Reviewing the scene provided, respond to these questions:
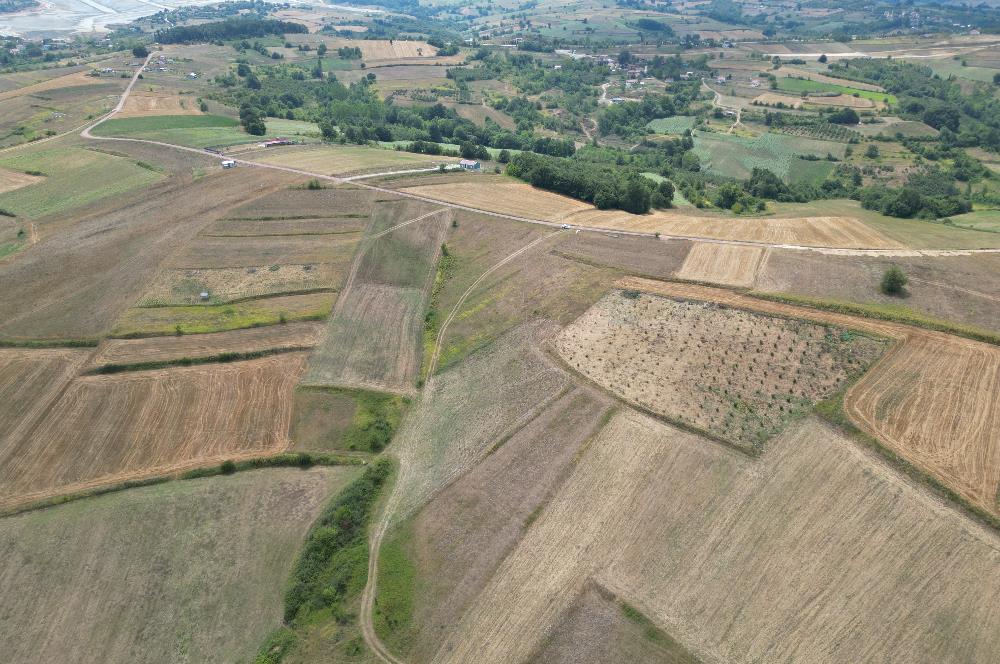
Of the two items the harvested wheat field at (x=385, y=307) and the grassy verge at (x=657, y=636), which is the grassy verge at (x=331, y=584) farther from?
the grassy verge at (x=657, y=636)

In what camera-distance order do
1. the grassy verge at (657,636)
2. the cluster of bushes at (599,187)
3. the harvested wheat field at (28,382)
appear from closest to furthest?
1. the grassy verge at (657,636)
2. the harvested wheat field at (28,382)
3. the cluster of bushes at (599,187)

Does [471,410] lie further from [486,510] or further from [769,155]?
[769,155]

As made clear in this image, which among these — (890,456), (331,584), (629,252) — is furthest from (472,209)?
(890,456)

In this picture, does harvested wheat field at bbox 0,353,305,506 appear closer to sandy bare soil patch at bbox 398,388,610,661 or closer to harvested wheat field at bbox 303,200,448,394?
harvested wheat field at bbox 303,200,448,394

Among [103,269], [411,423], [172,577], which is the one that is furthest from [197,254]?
[172,577]

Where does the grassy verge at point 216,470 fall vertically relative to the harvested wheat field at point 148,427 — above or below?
below

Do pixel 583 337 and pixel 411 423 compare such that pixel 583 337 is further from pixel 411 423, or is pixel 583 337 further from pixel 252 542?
pixel 252 542

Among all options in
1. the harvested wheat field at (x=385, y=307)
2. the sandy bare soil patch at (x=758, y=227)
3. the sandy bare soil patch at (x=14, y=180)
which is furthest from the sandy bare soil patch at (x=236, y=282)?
the sandy bare soil patch at (x=14, y=180)

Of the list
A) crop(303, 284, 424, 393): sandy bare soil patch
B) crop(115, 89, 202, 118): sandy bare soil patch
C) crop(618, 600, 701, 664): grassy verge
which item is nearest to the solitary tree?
crop(618, 600, 701, 664): grassy verge
